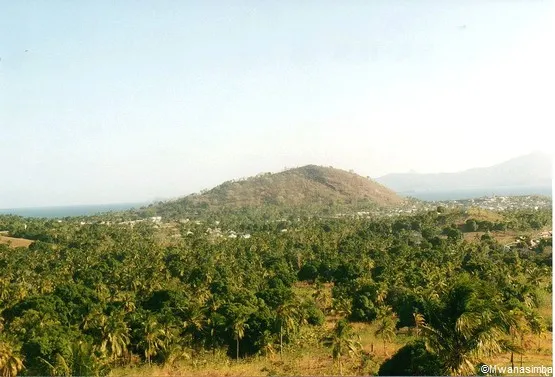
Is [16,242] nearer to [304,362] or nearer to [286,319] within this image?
[286,319]

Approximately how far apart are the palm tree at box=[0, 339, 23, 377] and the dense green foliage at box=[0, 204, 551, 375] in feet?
0.41

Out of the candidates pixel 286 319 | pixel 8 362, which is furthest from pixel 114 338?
pixel 286 319

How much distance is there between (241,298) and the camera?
132 feet

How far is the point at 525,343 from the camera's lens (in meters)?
33.3

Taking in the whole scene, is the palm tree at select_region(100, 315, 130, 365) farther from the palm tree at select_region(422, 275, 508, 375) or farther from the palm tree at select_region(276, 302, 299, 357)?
the palm tree at select_region(422, 275, 508, 375)

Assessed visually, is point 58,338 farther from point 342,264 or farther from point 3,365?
point 342,264

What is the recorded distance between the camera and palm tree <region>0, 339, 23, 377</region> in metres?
26.3

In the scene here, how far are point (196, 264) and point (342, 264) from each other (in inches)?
797

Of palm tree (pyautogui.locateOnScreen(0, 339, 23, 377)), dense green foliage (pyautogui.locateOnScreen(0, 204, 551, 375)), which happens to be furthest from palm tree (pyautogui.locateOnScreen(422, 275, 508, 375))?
palm tree (pyautogui.locateOnScreen(0, 339, 23, 377))

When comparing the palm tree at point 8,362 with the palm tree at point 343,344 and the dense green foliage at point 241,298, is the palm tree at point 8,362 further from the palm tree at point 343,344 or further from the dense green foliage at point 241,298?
the palm tree at point 343,344

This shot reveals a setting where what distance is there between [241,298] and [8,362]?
18560mm

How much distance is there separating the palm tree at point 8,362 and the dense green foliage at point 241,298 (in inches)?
4.9

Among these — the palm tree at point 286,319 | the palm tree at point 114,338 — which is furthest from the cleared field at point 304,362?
the palm tree at point 286,319

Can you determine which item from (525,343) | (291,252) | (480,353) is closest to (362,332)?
(525,343)
